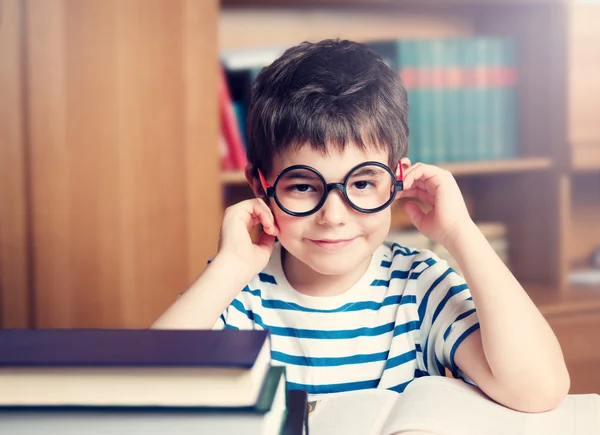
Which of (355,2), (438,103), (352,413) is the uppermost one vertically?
(355,2)

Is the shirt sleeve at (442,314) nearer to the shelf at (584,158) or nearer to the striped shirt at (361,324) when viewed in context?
the striped shirt at (361,324)

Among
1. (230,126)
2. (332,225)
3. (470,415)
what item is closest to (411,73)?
(230,126)

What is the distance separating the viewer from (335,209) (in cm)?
92

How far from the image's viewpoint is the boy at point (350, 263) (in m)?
0.88

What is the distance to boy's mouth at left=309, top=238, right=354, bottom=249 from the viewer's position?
967 millimetres

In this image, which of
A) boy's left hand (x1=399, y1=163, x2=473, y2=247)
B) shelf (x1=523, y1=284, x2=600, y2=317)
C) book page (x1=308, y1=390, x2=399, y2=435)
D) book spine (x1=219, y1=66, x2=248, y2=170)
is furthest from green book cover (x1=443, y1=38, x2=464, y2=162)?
book page (x1=308, y1=390, x2=399, y2=435)

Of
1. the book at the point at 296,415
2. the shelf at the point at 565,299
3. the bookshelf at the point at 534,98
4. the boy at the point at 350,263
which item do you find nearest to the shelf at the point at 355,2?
the bookshelf at the point at 534,98

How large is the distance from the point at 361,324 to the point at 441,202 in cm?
22

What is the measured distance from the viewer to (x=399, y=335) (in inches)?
40.3

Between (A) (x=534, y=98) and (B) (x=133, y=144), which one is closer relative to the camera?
(B) (x=133, y=144)

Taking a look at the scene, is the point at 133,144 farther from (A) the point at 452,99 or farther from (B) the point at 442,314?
(B) the point at 442,314

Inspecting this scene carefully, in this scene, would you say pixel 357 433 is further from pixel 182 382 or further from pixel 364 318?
pixel 364 318

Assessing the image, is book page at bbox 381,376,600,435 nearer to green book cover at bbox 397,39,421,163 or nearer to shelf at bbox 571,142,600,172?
green book cover at bbox 397,39,421,163

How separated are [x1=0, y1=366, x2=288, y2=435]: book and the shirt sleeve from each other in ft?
1.45
